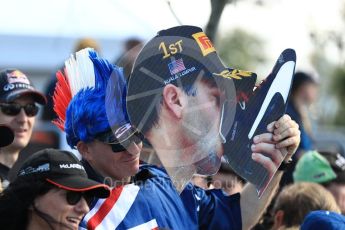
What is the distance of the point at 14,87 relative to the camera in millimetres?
4789

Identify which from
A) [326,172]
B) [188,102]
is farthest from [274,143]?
[326,172]

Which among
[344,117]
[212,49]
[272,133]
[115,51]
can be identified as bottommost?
[344,117]

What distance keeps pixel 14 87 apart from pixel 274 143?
88.2 inches

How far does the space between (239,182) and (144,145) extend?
1.55 m

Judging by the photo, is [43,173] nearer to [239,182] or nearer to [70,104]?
[70,104]

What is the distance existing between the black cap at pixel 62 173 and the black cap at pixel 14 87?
4.99 feet

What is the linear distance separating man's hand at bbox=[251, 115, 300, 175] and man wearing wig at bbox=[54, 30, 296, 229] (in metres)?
0.44

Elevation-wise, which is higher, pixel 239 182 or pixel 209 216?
pixel 209 216

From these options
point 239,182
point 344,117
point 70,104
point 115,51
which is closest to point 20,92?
point 239,182

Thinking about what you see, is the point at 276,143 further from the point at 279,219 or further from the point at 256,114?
the point at 279,219

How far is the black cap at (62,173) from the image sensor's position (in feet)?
10.4

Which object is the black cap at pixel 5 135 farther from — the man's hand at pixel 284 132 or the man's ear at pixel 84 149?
the man's hand at pixel 284 132

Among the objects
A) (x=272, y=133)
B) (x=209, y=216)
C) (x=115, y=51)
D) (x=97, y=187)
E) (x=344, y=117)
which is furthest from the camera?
(x=344, y=117)

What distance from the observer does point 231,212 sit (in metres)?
3.44
